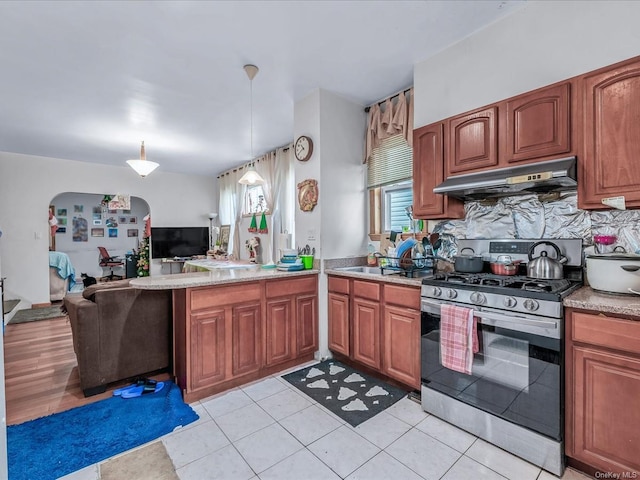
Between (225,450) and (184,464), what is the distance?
219 mm

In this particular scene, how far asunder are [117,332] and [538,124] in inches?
133

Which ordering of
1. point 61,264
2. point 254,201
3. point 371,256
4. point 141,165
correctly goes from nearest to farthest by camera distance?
point 371,256 < point 141,165 < point 61,264 < point 254,201

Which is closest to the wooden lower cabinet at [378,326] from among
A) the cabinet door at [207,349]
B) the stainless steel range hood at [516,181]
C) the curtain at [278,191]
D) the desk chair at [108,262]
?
the stainless steel range hood at [516,181]

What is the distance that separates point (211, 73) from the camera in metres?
2.75

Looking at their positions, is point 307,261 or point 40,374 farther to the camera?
point 307,261

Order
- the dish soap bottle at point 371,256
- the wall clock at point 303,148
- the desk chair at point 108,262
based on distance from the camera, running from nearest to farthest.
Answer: the wall clock at point 303,148
the dish soap bottle at point 371,256
the desk chair at point 108,262

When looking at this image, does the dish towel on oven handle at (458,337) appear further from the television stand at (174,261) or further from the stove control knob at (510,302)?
the television stand at (174,261)

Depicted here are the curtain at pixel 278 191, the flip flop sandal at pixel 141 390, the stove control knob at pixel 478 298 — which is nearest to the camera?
the stove control knob at pixel 478 298

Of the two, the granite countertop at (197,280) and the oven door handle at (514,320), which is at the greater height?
the granite countertop at (197,280)

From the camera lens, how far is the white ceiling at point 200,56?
6.59 feet

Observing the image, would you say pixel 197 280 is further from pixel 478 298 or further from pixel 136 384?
pixel 478 298

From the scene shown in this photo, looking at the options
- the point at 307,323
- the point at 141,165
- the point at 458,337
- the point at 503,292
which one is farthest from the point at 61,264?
the point at 503,292

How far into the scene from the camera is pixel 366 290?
8.68 feet

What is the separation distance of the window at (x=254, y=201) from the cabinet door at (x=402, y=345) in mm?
3498
